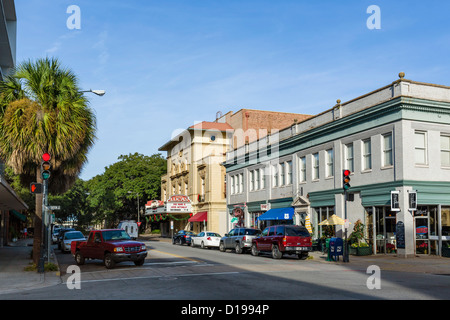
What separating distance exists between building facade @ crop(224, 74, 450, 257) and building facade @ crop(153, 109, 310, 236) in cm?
2239

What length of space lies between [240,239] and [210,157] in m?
28.1

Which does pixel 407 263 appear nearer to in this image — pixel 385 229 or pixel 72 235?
pixel 385 229

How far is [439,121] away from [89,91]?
18.8 m

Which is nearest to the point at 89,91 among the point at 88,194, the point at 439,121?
the point at 439,121

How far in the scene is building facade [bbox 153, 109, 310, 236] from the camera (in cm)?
5884

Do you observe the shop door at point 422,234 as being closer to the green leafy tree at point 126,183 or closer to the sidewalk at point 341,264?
the sidewalk at point 341,264

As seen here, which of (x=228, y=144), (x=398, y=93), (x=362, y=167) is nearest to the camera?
(x=398, y=93)

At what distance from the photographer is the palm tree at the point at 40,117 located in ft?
69.6

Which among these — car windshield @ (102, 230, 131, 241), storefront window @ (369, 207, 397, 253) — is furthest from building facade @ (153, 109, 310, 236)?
car windshield @ (102, 230, 131, 241)

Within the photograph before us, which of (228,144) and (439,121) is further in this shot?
(228,144)

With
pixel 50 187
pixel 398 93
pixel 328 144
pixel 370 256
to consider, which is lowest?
pixel 370 256

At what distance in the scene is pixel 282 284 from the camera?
47.3 feet

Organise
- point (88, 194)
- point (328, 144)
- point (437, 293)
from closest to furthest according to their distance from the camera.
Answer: point (437, 293), point (328, 144), point (88, 194)
